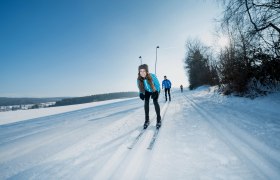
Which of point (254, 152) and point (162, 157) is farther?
point (162, 157)

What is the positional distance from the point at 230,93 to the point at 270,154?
9.31 meters

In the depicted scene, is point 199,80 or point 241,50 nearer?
point 241,50

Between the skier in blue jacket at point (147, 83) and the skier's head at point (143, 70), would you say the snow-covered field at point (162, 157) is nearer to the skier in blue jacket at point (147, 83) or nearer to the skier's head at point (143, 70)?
the skier in blue jacket at point (147, 83)

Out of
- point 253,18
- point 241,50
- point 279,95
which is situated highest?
point 253,18

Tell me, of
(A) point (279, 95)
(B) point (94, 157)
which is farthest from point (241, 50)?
(B) point (94, 157)

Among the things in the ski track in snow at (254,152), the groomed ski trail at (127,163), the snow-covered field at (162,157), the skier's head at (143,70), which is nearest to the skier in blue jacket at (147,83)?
the skier's head at (143,70)

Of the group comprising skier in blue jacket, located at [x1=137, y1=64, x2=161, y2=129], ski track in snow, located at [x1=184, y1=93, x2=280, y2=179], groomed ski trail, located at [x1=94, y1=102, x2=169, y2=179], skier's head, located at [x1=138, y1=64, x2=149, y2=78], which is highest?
skier's head, located at [x1=138, y1=64, x2=149, y2=78]

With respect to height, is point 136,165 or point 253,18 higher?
point 253,18

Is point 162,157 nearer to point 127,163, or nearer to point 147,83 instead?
point 127,163

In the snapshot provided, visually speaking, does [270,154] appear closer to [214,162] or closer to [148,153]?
[214,162]

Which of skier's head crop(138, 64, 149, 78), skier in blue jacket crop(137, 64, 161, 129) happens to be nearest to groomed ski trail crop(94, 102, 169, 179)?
skier in blue jacket crop(137, 64, 161, 129)

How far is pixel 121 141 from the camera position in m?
3.50

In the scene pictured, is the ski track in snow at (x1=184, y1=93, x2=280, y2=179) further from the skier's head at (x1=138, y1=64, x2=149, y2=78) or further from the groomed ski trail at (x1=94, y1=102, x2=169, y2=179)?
the skier's head at (x1=138, y1=64, x2=149, y2=78)

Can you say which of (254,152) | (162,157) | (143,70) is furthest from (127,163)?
(143,70)
